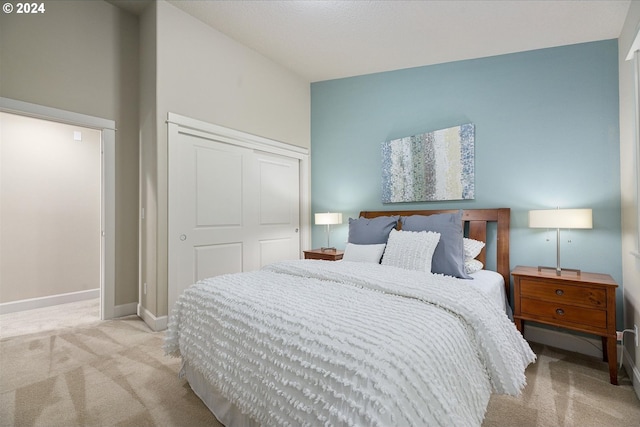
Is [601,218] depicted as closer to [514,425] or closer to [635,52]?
[635,52]

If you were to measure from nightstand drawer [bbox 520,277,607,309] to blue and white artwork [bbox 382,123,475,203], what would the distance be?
1024 mm

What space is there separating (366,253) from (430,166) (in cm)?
128

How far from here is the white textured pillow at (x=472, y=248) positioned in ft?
8.52

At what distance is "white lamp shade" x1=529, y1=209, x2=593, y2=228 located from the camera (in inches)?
88.0

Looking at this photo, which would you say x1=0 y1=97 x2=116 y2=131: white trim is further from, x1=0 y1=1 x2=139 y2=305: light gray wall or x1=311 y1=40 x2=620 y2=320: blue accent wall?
x1=311 y1=40 x2=620 y2=320: blue accent wall

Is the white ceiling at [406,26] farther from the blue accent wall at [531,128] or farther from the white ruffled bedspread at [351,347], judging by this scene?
the white ruffled bedspread at [351,347]

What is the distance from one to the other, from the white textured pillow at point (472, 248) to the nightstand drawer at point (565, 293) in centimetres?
40

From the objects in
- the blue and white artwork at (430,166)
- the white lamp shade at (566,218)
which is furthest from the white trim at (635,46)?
the blue and white artwork at (430,166)

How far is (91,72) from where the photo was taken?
2945 mm

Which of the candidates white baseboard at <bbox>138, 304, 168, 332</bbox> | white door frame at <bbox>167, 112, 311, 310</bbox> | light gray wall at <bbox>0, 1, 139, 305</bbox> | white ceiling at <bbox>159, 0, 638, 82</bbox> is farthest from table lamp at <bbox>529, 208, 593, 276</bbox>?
light gray wall at <bbox>0, 1, 139, 305</bbox>

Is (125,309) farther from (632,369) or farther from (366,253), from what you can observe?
(632,369)

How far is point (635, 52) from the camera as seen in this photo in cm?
189

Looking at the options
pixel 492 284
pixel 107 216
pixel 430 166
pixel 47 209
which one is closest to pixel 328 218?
pixel 430 166

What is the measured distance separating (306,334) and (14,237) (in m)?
4.13
